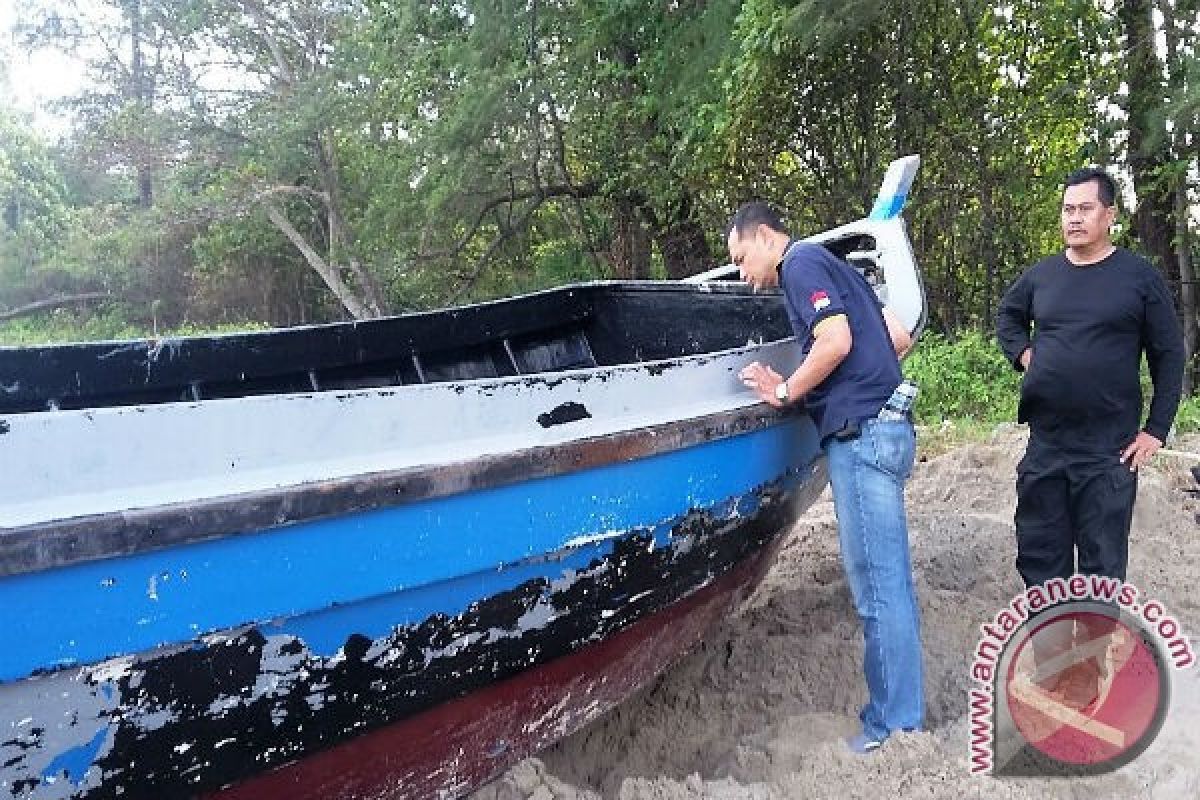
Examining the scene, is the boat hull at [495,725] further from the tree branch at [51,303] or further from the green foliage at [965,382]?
the tree branch at [51,303]

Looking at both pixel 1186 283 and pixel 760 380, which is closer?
Answer: pixel 760 380

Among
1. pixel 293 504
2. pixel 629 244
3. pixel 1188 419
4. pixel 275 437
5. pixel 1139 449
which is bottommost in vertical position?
pixel 1188 419

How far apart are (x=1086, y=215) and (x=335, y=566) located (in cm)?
224

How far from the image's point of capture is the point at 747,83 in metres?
8.20

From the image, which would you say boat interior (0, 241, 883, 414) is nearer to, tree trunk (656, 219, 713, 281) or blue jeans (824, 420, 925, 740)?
blue jeans (824, 420, 925, 740)

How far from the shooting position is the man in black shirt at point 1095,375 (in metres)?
2.82

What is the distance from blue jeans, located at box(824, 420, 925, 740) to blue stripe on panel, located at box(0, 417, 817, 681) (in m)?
0.43

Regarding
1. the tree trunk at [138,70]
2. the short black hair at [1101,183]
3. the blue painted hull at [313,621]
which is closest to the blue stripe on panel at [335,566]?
the blue painted hull at [313,621]

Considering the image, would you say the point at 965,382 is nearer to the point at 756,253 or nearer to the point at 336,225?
the point at 756,253

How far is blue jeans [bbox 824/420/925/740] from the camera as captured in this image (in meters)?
2.72

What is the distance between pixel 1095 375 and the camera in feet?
9.29

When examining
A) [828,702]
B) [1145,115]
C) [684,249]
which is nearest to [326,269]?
[684,249]

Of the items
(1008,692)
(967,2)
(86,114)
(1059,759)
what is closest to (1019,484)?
(1008,692)

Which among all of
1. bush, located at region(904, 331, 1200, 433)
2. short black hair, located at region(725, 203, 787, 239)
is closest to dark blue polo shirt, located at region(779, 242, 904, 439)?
short black hair, located at region(725, 203, 787, 239)
